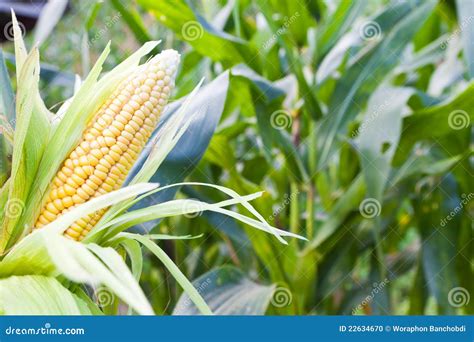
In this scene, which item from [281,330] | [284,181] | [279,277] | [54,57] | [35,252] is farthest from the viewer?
[54,57]

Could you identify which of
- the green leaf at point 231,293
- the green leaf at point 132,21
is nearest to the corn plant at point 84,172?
the green leaf at point 231,293

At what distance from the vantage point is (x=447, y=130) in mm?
784

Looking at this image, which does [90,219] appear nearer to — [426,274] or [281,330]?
[281,330]

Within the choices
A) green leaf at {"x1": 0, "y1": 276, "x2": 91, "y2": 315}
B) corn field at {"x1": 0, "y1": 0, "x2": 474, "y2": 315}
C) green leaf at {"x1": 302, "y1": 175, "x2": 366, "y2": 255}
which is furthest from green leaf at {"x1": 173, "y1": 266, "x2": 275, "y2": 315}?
green leaf at {"x1": 0, "y1": 276, "x2": 91, "y2": 315}

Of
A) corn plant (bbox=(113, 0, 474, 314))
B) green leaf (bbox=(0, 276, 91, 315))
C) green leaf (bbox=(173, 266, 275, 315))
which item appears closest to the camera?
green leaf (bbox=(0, 276, 91, 315))

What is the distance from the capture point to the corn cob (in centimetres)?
Result: 43

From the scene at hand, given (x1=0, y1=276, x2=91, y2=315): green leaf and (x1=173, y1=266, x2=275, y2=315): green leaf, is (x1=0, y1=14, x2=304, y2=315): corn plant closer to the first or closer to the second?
(x1=0, y1=276, x2=91, y2=315): green leaf

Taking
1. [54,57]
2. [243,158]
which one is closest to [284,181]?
[243,158]

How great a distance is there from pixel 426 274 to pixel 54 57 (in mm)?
793

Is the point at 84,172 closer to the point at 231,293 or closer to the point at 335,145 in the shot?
the point at 231,293

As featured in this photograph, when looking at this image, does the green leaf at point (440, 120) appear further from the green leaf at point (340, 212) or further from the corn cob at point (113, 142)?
the corn cob at point (113, 142)

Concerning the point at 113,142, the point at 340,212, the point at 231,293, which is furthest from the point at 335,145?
the point at 113,142

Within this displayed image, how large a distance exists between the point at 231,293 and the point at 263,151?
0.80 feet

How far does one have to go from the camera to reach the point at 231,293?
681 mm
